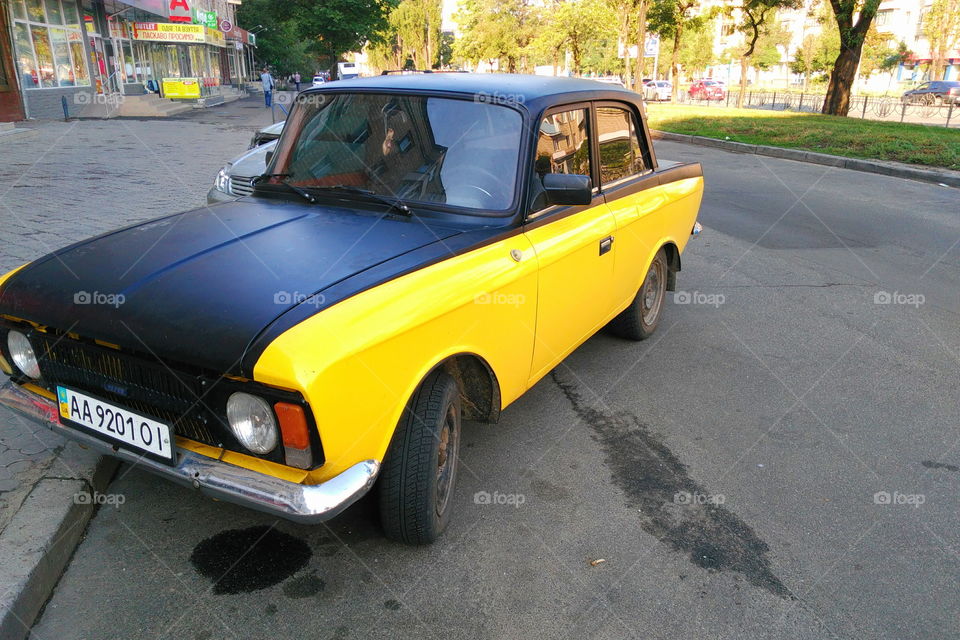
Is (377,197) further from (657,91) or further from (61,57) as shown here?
(657,91)

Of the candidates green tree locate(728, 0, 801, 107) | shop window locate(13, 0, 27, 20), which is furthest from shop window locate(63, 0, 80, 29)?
green tree locate(728, 0, 801, 107)

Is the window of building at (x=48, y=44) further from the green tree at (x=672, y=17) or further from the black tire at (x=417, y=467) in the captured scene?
the green tree at (x=672, y=17)

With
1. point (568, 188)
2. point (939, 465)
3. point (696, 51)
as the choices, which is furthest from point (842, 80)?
point (696, 51)

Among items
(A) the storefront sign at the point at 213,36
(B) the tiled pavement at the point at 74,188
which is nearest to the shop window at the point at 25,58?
(B) the tiled pavement at the point at 74,188

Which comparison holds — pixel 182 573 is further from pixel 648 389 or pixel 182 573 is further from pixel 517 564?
pixel 648 389

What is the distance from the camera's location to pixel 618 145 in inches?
170

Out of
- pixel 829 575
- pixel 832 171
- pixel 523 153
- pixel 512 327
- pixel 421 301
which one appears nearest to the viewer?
pixel 421 301

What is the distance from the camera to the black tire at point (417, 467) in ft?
8.34

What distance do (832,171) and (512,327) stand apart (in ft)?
43.1

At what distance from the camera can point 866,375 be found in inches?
182

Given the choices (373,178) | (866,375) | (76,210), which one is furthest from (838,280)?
(76,210)

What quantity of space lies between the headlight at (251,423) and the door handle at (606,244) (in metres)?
2.17

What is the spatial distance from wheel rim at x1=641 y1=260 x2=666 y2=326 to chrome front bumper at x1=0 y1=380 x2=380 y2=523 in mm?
3093

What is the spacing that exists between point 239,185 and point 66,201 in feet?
11.5
